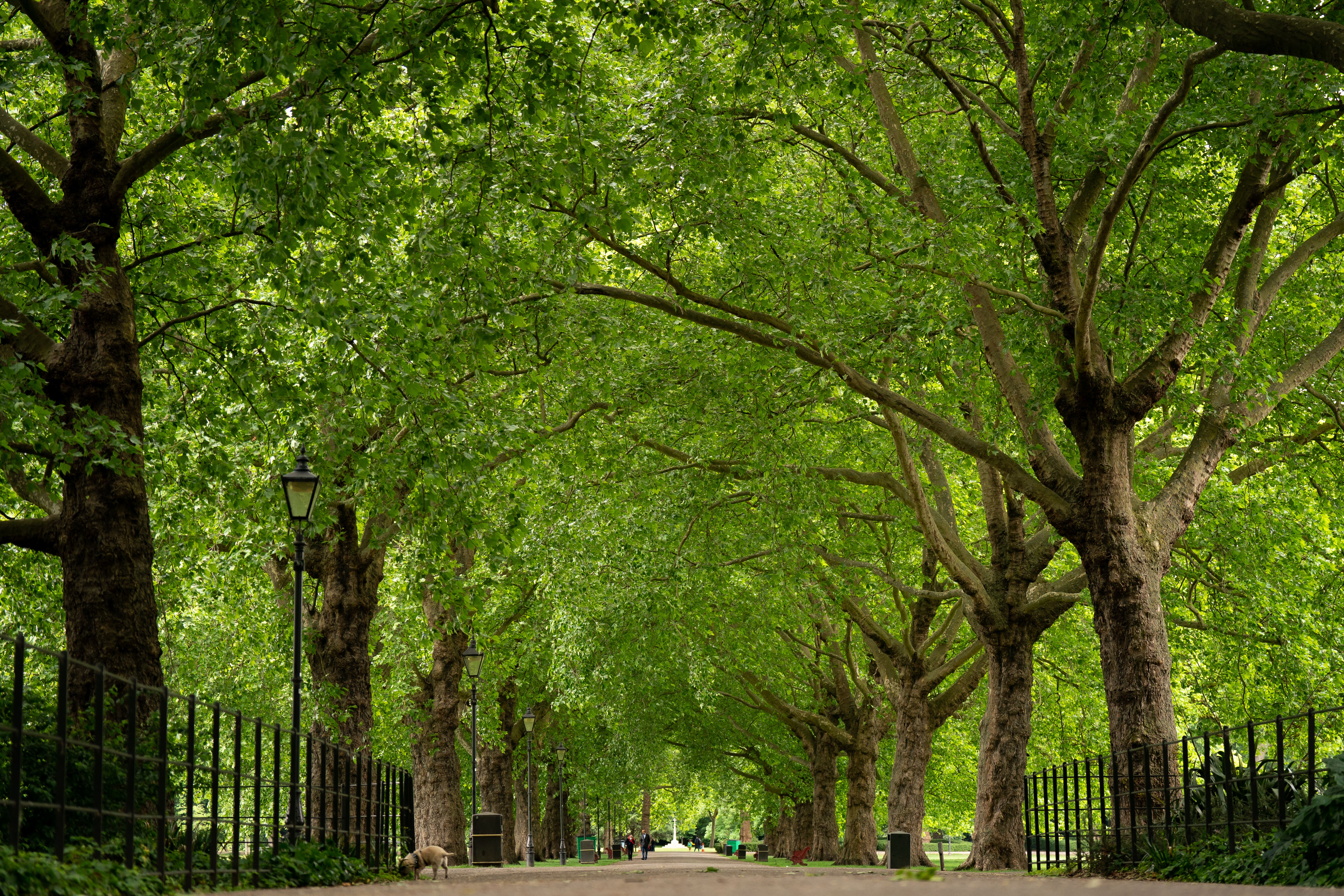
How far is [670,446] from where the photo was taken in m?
21.0

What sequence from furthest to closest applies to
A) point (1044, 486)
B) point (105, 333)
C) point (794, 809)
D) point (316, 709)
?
1. point (794, 809)
2. point (316, 709)
3. point (1044, 486)
4. point (105, 333)

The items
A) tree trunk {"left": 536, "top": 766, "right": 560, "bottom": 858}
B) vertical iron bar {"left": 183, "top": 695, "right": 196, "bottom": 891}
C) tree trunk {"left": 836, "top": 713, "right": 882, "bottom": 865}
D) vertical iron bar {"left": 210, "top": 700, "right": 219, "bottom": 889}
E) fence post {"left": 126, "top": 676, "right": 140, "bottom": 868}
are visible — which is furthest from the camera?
tree trunk {"left": 536, "top": 766, "right": 560, "bottom": 858}

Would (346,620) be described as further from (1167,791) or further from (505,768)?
(505,768)

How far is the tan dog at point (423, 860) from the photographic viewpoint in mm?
14812

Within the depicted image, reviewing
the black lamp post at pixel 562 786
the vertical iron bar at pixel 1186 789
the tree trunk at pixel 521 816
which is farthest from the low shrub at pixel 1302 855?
the tree trunk at pixel 521 816

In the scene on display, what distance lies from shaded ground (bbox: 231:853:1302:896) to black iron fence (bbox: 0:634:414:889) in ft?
2.15

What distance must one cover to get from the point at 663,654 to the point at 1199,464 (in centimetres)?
1299

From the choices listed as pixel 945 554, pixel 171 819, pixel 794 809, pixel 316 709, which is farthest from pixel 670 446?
pixel 794 809

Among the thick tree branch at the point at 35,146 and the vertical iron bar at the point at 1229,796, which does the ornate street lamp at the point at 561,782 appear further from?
the vertical iron bar at the point at 1229,796

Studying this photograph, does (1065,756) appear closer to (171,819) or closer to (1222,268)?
(1222,268)

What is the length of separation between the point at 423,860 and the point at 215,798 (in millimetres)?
6508

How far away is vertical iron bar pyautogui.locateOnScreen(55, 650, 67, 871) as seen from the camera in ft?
21.3

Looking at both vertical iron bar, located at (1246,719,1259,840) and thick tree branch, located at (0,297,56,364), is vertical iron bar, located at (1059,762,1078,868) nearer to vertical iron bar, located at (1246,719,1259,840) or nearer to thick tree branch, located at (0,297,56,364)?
vertical iron bar, located at (1246,719,1259,840)

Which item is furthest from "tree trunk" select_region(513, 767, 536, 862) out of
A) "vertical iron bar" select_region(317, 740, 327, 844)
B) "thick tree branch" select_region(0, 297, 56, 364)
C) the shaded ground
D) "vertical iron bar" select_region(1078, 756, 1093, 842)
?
"thick tree branch" select_region(0, 297, 56, 364)
